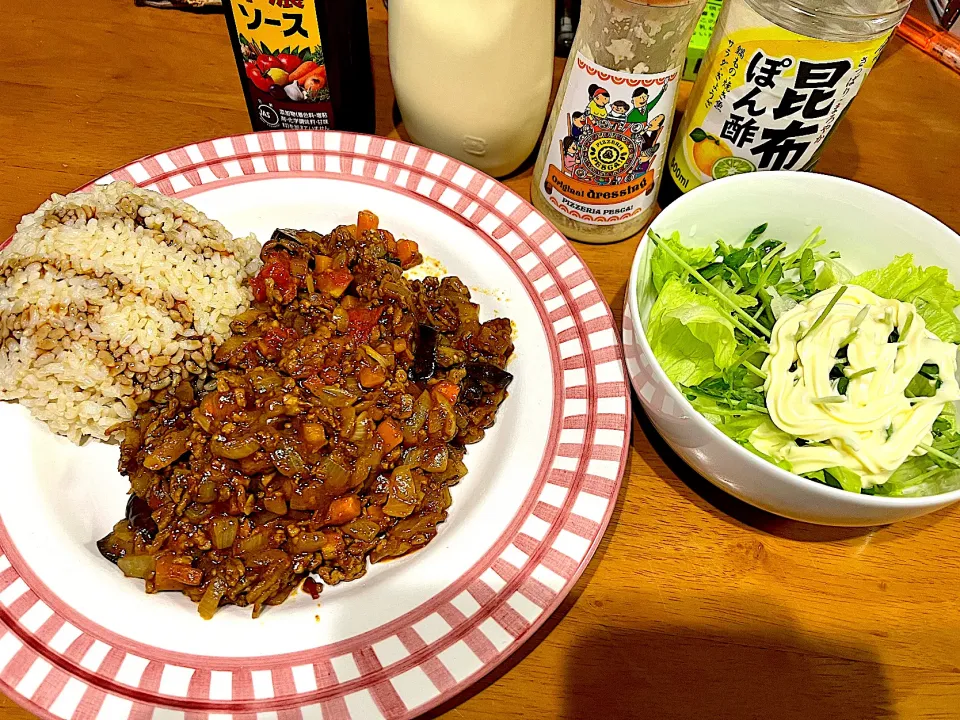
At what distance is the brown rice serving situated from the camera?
1696 millimetres

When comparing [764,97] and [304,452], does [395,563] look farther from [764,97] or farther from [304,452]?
[764,97]

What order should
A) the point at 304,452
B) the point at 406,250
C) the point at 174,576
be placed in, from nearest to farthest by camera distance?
the point at 174,576, the point at 304,452, the point at 406,250

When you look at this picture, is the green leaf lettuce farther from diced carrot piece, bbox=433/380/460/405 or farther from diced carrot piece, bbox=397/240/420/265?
diced carrot piece, bbox=397/240/420/265

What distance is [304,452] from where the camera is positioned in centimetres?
159

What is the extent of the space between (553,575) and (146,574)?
35.5 inches

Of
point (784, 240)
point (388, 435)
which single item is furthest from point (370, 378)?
point (784, 240)

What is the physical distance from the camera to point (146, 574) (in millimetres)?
1510

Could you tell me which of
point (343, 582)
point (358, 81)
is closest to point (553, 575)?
point (343, 582)

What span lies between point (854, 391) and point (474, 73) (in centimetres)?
132

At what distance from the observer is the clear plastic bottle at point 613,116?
5.70 feet

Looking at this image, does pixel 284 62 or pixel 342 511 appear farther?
pixel 284 62

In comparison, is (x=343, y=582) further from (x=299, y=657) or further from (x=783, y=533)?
(x=783, y=533)

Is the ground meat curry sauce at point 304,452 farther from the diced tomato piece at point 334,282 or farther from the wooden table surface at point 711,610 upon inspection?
the wooden table surface at point 711,610

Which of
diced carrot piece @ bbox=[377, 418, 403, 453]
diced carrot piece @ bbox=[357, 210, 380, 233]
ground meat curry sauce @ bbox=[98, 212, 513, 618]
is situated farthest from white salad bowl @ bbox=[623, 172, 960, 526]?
diced carrot piece @ bbox=[357, 210, 380, 233]
